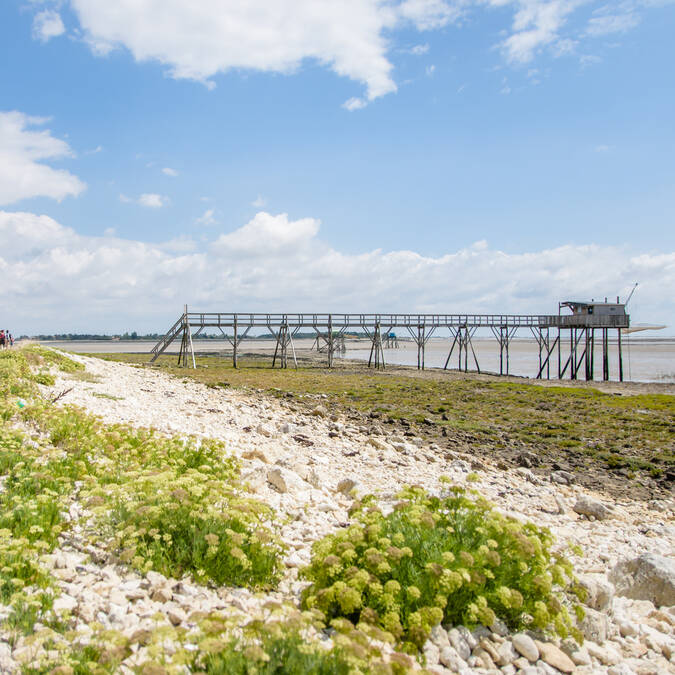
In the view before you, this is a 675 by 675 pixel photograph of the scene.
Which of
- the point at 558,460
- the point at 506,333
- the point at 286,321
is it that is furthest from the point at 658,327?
the point at 558,460

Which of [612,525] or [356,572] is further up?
[356,572]

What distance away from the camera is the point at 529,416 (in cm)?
2058

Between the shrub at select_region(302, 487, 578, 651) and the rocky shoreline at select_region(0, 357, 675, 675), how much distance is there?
0.24m

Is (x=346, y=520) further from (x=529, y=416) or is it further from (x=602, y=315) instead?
(x=602, y=315)

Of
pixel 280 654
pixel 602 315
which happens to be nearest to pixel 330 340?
pixel 602 315

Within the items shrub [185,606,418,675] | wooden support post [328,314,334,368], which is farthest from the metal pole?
shrub [185,606,418,675]

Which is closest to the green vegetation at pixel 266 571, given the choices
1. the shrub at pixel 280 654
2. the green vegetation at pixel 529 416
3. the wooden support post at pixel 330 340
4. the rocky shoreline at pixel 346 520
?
the shrub at pixel 280 654

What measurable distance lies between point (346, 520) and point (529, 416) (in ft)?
51.6

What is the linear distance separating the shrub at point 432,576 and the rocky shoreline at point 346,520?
0.79ft

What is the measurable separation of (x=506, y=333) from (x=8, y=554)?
5095cm

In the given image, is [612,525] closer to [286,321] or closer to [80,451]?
[80,451]

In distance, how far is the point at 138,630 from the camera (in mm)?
3504

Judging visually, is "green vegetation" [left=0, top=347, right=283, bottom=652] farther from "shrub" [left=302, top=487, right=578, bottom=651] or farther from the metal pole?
the metal pole

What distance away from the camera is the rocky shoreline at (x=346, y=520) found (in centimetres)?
406
